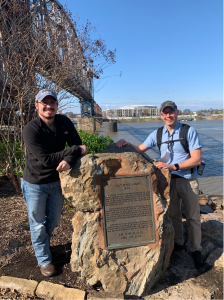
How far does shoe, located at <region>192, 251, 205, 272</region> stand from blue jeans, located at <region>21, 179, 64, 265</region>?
6.82 feet

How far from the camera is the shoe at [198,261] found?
121 inches

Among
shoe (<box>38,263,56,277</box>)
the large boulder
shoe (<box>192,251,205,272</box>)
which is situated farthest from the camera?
shoe (<box>192,251,205,272</box>)

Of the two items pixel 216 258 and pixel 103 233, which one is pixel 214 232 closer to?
pixel 216 258

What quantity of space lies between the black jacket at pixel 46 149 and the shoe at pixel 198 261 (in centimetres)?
229

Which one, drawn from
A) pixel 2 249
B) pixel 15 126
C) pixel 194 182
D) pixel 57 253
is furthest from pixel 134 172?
pixel 15 126

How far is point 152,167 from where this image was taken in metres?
2.68

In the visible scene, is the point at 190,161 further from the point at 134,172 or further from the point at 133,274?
the point at 133,274

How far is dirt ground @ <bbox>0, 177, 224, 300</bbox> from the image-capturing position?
274cm

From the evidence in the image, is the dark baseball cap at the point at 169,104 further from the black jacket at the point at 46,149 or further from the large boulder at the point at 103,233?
the black jacket at the point at 46,149

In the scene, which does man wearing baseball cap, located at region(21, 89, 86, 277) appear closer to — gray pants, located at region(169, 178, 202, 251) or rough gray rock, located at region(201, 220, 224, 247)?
gray pants, located at region(169, 178, 202, 251)

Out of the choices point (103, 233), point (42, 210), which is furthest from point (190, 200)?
point (42, 210)

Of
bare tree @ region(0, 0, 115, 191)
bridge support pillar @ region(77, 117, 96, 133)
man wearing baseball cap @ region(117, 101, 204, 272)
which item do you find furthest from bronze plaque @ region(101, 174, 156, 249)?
bridge support pillar @ region(77, 117, 96, 133)

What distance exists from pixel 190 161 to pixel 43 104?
197 cm

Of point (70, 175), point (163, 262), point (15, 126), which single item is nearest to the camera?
point (70, 175)
